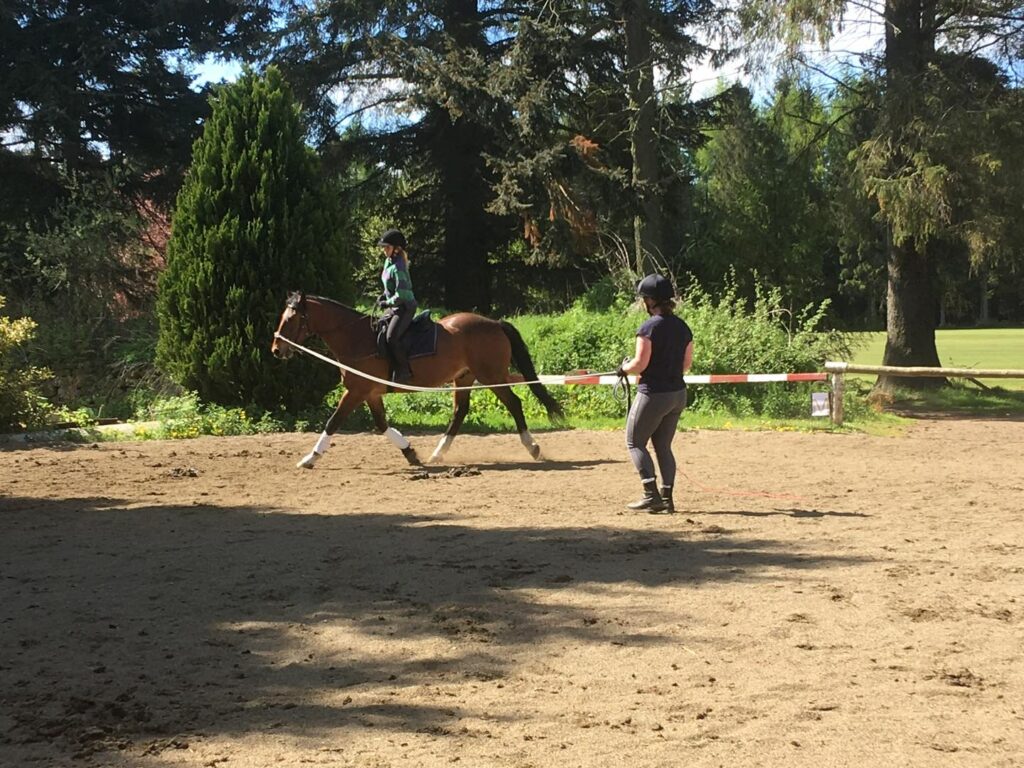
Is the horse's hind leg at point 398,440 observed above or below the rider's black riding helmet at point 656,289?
below

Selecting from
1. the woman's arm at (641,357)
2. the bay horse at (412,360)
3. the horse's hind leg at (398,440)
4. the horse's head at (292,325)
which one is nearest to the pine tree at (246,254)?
the horse's hind leg at (398,440)

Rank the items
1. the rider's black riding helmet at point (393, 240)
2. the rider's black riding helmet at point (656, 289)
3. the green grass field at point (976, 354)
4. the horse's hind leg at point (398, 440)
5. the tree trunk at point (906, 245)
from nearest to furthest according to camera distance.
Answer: the rider's black riding helmet at point (656, 289), the horse's hind leg at point (398, 440), the rider's black riding helmet at point (393, 240), the tree trunk at point (906, 245), the green grass field at point (976, 354)

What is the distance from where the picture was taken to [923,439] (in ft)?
50.7

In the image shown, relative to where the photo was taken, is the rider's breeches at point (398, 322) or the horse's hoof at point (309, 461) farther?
the rider's breeches at point (398, 322)

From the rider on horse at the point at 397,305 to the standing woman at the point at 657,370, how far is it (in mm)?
4134

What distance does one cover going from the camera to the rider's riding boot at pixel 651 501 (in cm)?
905

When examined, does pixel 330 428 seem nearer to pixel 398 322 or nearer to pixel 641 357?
pixel 398 322

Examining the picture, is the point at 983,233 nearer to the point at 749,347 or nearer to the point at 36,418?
the point at 749,347

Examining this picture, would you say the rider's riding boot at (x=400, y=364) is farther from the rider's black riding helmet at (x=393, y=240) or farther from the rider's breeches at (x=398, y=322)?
the rider's black riding helmet at (x=393, y=240)

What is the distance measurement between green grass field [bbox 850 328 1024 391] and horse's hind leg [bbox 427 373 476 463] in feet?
39.7

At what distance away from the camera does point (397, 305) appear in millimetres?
12367

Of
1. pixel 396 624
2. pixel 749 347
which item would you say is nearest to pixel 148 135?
pixel 749 347

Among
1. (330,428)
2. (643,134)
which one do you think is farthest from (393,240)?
(643,134)

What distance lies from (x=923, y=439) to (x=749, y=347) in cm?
394
